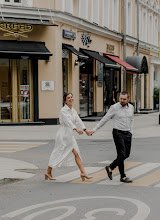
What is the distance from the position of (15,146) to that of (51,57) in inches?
366

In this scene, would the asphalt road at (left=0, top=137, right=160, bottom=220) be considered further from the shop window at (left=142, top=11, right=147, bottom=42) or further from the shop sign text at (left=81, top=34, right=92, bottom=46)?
the shop window at (left=142, top=11, right=147, bottom=42)

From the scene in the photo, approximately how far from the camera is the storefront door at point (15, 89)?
76.2ft

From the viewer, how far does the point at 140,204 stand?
23.0ft

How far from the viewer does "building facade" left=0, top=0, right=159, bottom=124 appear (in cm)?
2255

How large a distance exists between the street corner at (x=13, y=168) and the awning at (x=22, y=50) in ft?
34.7

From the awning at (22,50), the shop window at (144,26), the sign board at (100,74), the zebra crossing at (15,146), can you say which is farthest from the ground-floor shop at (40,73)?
the shop window at (144,26)

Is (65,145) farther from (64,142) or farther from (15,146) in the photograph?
(15,146)

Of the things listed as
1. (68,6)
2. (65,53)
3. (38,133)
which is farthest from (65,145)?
(68,6)

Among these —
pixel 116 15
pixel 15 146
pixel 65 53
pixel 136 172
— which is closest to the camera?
pixel 136 172

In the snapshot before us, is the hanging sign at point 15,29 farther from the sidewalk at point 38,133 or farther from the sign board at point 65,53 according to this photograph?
the sidewalk at point 38,133

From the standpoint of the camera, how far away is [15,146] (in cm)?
1513

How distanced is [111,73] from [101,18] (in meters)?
4.29

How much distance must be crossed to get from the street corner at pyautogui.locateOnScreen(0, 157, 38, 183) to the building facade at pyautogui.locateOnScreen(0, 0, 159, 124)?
36.4 ft

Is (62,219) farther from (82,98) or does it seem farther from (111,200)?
(82,98)
